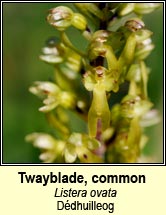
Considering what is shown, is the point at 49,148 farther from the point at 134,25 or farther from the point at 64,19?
the point at 134,25

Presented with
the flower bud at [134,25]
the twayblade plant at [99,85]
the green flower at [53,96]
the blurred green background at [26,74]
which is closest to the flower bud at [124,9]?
the twayblade plant at [99,85]

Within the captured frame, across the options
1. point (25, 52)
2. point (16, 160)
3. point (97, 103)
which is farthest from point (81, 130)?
point (97, 103)

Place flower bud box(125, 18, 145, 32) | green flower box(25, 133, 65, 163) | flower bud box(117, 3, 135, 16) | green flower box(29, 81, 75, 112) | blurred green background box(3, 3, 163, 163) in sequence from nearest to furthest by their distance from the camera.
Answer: flower bud box(125, 18, 145, 32) < flower bud box(117, 3, 135, 16) < green flower box(29, 81, 75, 112) < green flower box(25, 133, 65, 163) < blurred green background box(3, 3, 163, 163)

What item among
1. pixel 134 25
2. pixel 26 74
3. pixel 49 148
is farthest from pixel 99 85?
pixel 26 74

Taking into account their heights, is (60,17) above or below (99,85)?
above

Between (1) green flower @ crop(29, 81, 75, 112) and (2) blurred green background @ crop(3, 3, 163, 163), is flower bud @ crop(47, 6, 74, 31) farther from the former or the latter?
(2) blurred green background @ crop(3, 3, 163, 163)

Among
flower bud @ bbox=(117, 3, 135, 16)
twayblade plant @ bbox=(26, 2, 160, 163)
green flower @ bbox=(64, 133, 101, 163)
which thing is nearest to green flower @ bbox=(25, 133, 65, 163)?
twayblade plant @ bbox=(26, 2, 160, 163)
